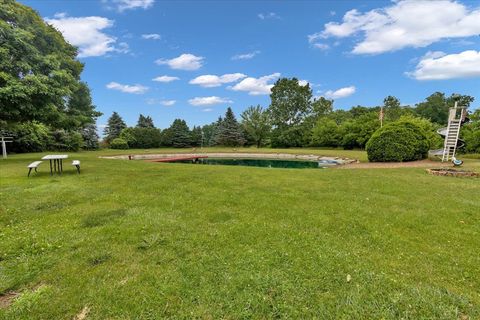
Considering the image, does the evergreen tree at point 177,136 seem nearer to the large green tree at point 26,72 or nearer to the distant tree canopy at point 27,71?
the distant tree canopy at point 27,71

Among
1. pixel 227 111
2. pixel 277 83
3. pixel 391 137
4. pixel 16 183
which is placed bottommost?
pixel 16 183

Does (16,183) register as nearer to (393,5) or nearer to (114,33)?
(114,33)

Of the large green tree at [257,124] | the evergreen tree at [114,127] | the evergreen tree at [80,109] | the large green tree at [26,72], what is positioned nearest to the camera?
the large green tree at [26,72]

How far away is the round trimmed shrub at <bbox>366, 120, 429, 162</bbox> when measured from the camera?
13.5 metres

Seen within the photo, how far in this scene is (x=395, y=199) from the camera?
5469mm

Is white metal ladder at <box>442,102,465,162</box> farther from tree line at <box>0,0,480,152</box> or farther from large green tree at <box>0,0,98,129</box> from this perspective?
large green tree at <box>0,0,98,129</box>

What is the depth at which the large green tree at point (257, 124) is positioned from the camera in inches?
1758

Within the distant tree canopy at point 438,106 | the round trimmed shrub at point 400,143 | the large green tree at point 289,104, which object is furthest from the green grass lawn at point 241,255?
the distant tree canopy at point 438,106

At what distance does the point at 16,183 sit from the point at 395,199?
9.82 m

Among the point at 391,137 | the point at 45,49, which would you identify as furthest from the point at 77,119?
the point at 391,137

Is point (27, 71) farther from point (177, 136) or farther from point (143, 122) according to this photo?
point (143, 122)

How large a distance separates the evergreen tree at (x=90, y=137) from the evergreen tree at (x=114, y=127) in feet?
19.3

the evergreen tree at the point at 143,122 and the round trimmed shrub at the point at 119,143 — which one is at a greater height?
the evergreen tree at the point at 143,122

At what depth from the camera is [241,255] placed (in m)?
3.07
